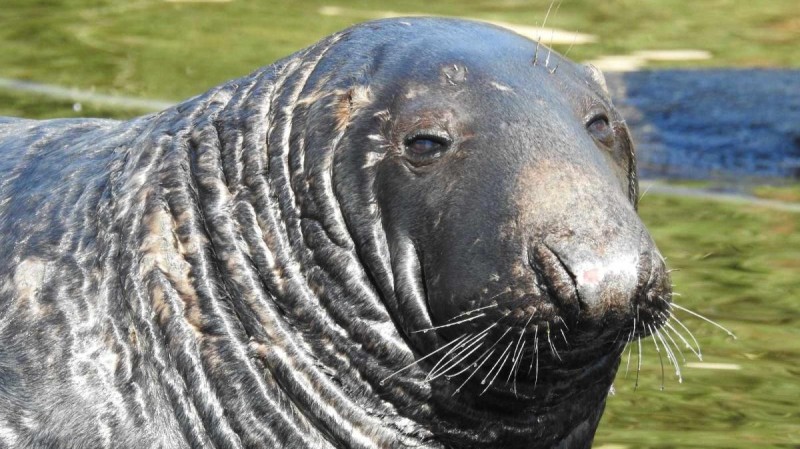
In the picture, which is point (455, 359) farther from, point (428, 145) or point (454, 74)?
point (454, 74)

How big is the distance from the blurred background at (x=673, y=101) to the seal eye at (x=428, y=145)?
1455 mm

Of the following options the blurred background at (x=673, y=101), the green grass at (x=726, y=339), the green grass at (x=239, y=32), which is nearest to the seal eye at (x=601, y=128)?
the blurred background at (x=673, y=101)

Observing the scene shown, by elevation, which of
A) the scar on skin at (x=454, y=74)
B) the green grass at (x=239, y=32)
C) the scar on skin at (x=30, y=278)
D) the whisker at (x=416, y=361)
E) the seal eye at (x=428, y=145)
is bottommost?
the green grass at (x=239, y=32)

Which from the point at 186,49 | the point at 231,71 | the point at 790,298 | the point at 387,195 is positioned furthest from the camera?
the point at 186,49

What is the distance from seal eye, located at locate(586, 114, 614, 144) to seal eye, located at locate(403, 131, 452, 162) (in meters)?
0.53

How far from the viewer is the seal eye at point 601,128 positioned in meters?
5.82

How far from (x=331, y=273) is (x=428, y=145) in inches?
21.8

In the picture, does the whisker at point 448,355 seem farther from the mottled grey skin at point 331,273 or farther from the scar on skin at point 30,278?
the scar on skin at point 30,278

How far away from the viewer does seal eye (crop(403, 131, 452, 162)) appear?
5625 mm

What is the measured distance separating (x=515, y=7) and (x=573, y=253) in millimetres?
12461

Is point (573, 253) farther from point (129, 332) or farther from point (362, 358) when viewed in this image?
point (129, 332)

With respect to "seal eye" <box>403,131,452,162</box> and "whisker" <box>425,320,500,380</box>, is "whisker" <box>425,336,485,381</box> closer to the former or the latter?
Answer: "whisker" <box>425,320,500,380</box>

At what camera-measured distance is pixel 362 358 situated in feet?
18.9

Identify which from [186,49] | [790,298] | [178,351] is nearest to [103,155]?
[178,351]
